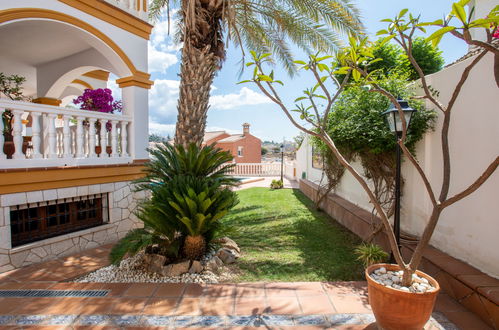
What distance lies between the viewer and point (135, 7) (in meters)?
6.27

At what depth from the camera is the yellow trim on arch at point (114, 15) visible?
17.3 feet

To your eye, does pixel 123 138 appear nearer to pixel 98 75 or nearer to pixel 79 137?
pixel 79 137

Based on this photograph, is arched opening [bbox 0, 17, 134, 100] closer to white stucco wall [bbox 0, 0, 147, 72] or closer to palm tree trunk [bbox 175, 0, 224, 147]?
white stucco wall [bbox 0, 0, 147, 72]

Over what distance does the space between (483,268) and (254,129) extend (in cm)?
3218

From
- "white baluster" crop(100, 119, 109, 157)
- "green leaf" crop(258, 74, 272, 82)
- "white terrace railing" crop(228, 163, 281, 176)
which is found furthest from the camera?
"white terrace railing" crop(228, 163, 281, 176)

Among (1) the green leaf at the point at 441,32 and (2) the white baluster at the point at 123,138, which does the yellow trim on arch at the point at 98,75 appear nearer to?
(2) the white baluster at the point at 123,138

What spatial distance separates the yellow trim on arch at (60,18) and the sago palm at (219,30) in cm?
132

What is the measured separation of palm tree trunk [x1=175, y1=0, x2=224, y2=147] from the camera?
609 centimetres

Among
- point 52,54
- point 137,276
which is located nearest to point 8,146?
point 137,276

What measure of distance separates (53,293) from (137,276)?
101 cm

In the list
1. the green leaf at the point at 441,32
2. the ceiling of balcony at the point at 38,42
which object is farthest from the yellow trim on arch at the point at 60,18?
the green leaf at the point at 441,32

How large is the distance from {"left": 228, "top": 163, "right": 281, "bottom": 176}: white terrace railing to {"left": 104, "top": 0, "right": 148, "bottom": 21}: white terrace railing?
14.9 meters

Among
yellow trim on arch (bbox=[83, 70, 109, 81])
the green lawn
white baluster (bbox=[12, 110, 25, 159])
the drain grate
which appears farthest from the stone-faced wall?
yellow trim on arch (bbox=[83, 70, 109, 81])

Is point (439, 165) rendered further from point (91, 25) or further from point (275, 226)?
point (91, 25)
